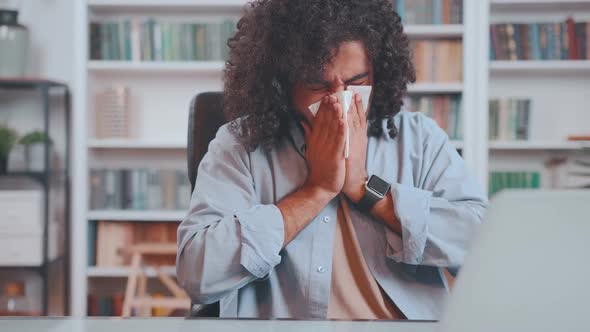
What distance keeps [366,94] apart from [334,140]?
11 centimetres

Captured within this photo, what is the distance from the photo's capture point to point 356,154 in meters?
1.29

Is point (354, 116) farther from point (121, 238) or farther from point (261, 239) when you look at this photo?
point (121, 238)

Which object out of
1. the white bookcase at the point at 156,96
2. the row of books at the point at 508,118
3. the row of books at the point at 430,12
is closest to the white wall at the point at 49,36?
the white bookcase at the point at 156,96

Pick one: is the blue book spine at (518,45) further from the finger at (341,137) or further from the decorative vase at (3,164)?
the decorative vase at (3,164)

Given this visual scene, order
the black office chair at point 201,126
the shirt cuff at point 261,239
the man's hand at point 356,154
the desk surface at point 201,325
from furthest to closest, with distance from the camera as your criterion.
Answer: the black office chair at point 201,126 → the man's hand at point 356,154 → the shirt cuff at point 261,239 → the desk surface at point 201,325

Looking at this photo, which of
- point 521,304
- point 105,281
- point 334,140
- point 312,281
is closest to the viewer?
point 521,304

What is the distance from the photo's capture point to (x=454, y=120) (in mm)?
3086

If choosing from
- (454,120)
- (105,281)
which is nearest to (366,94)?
(454,120)

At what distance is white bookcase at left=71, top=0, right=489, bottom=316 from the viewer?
9.94 feet

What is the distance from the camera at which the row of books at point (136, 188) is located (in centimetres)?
319

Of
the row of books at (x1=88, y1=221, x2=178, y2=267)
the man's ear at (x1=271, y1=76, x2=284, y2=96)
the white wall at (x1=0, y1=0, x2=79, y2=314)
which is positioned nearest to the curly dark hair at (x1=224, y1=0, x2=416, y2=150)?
the man's ear at (x1=271, y1=76, x2=284, y2=96)

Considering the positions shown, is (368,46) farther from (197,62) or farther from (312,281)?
(197,62)

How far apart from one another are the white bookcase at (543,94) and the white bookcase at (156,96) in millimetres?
190

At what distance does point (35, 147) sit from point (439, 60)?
1814 millimetres
